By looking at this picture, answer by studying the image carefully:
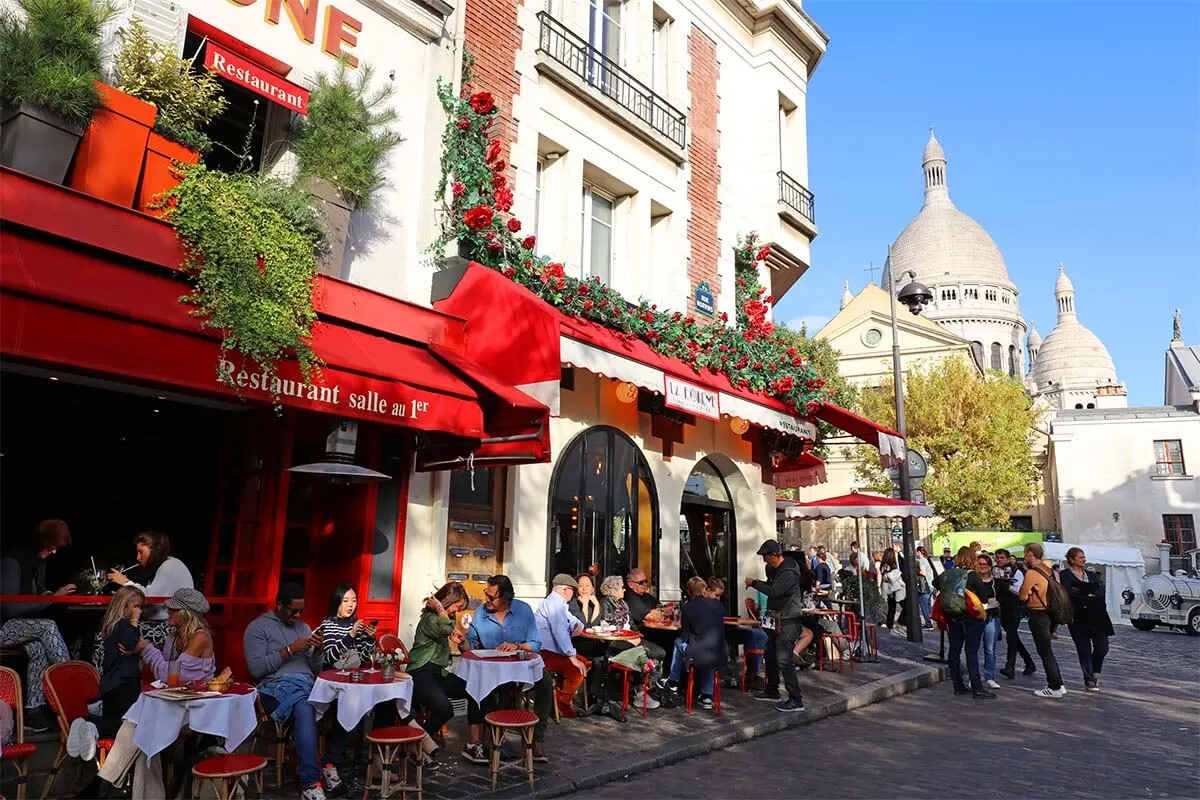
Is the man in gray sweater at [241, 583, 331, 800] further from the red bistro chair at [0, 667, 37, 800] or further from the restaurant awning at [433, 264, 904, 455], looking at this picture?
the restaurant awning at [433, 264, 904, 455]

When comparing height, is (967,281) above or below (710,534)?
above

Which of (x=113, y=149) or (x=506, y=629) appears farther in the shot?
(x=506, y=629)

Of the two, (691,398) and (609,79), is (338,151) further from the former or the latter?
(609,79)

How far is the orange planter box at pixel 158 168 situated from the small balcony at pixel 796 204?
10241 mm

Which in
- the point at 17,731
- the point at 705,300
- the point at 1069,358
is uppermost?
the point at 1069,358

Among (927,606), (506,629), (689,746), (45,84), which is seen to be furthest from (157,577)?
(927,606)

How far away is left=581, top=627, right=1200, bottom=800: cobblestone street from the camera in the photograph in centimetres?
603

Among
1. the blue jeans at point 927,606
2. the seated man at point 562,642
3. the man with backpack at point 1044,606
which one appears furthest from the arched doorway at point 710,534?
the blue jeans at point 927,606

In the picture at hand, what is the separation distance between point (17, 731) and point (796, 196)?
13592mm

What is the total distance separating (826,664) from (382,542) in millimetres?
7639

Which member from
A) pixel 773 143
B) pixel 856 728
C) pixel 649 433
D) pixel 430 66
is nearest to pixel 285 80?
pixel 430 66

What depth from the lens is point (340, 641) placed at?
19.5ft

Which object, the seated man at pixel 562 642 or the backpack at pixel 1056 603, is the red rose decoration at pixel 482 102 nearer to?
the seated man at pixel 562 642

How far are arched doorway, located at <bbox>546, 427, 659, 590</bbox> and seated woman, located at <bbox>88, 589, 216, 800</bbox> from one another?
4.55 m
